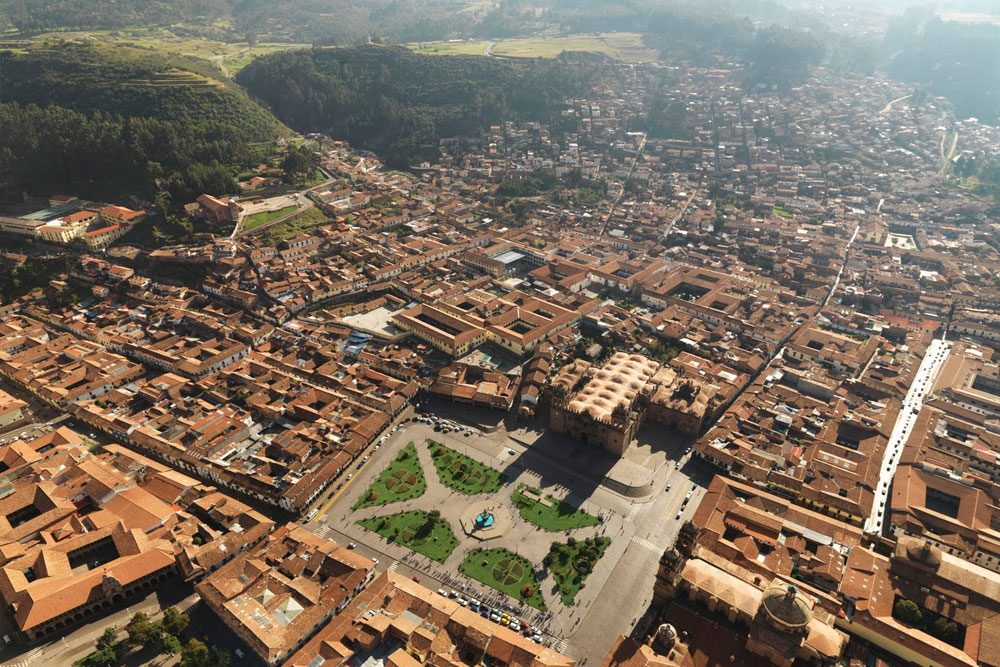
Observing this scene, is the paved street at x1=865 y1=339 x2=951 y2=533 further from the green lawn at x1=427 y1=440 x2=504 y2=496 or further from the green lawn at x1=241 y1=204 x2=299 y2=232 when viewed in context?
the green lawn at x1=241 y1=204 x2=299 y2=232

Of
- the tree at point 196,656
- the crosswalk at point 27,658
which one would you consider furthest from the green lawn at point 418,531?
the crosswalk at point 27,658

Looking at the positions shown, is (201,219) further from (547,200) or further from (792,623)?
(792,623)

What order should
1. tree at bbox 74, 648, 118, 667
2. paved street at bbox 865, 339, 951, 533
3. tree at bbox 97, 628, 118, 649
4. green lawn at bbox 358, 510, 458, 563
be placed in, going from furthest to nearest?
paved street at bbox 865, 339, 951, 533 → green lawn at bbox 358, 510, 458, 563 → tree at bbox 97, 628, 118, 649 → tree at bbox 74, 648, 118, 667

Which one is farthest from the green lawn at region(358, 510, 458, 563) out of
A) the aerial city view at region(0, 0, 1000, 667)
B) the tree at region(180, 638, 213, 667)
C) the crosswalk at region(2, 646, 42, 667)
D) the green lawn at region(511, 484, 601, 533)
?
the crosswalk at region(2, 646, 42, 667)

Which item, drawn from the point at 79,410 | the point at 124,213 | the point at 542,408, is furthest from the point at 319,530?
the point at 124,213

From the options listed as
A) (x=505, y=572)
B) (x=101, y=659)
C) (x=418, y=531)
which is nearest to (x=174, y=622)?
(x=101, y=659)

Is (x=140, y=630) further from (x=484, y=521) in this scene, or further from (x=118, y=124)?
(x=118, y=124)

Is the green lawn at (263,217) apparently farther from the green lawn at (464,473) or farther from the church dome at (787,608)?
the church dome at (787,608)
